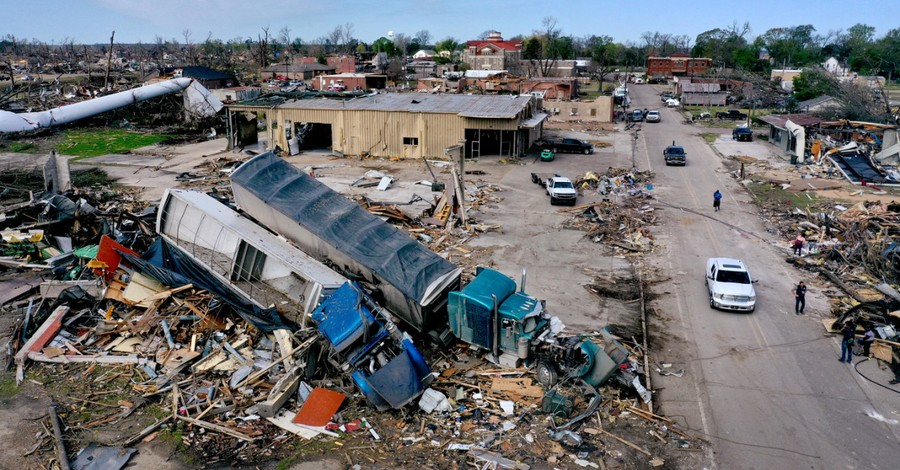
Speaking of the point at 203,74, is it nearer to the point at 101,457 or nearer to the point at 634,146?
the point at 634,146

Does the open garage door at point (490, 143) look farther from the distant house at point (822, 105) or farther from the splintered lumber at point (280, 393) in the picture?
the splintered lumber at point (280, 393)

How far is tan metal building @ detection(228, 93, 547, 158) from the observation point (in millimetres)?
39344

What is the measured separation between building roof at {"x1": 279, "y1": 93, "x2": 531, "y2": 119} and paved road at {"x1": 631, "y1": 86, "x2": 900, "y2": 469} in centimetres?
1879

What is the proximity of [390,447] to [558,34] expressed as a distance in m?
156

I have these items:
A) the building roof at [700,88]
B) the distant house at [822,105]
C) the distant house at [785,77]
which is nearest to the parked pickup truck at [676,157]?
the distant house at [822,105]

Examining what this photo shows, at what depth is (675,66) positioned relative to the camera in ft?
368

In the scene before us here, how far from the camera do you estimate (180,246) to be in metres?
16.5

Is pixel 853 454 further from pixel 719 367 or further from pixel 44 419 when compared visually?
pixel 44 419

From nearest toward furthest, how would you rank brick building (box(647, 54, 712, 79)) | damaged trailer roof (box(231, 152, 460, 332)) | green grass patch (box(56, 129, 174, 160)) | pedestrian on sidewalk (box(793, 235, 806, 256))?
damaged trailer roof (box(231, 152, 460, 332)) → pedestrian on sidewalk (box(793, 235, 806, 256)) → green grass patch (box(56, 129, 174, 160)) → brick building (box(647, 54, 712, 79))

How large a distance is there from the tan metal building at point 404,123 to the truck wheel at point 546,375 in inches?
1038

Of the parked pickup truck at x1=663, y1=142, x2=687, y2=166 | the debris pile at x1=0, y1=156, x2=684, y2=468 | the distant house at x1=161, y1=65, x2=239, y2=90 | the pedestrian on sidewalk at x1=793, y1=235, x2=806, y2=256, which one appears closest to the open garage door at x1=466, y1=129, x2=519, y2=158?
the parked pickup truck at x1=663, y1=142, x2=687, y2=166

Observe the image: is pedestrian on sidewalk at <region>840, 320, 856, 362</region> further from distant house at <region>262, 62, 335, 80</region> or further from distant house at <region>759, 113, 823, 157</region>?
distant house at <region>262, 62, 335, 80</region>

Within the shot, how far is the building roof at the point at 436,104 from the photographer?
129 feet

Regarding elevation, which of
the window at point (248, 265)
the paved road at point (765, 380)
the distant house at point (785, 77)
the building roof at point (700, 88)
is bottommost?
the paved road at point (765, 380)
